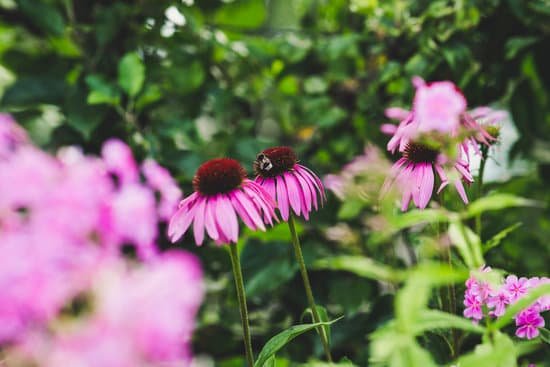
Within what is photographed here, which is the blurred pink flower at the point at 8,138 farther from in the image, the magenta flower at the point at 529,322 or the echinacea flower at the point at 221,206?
the magenta flower at the point at 529,322

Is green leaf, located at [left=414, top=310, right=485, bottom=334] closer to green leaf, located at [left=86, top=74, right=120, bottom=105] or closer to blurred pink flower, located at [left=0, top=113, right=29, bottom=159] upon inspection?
blurred pink flower, located at [left=0, top=113, right=29, bottom=159]

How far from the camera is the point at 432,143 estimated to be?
0.35m

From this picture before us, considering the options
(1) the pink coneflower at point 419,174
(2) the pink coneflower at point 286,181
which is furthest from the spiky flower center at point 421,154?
(2) the pink coneflower at point 286,181

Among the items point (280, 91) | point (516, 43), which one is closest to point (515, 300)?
point (516, 43)

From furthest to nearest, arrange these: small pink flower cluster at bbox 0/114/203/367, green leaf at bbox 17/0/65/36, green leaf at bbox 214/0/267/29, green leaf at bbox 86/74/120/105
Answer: green leaf at bbox 214/0/267/29
green leaf at bbox 17/0/65/36
green leaf at bbox 86/74/120/105
small pink flower cluster at bbox 0/114/203/367

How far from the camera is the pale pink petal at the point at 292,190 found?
0.56 meters

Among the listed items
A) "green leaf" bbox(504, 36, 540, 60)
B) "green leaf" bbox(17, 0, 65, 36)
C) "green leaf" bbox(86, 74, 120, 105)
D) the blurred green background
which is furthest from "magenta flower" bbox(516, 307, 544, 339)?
"green leaf" bbox(17, 0, 65, 36)

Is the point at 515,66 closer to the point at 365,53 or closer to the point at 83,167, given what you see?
the point at 365,53

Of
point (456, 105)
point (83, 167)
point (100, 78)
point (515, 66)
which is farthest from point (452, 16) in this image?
point (83, 167)

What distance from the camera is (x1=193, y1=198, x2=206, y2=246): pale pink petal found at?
18.0 inches

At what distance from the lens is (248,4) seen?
1.35 m

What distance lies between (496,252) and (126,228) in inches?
26.4

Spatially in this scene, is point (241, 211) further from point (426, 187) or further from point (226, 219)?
point (426, 187)

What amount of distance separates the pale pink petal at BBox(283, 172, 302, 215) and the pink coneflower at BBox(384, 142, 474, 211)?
3.8 inches
